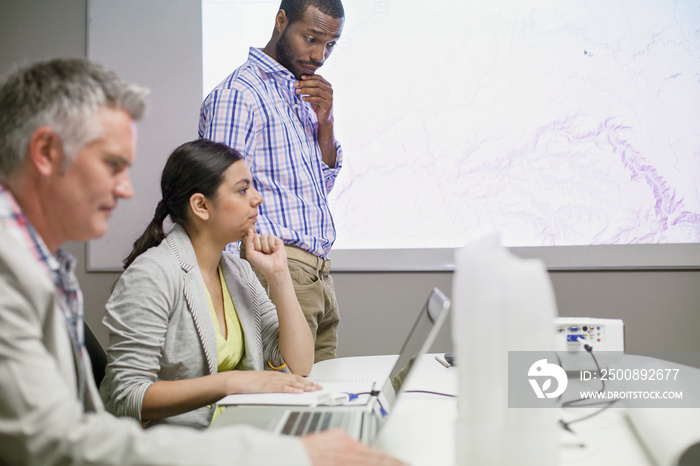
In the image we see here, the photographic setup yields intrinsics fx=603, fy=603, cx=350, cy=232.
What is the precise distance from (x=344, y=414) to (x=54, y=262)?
1.55ft

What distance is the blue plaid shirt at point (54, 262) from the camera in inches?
27.4

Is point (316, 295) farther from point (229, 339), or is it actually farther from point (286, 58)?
point (286, 58)

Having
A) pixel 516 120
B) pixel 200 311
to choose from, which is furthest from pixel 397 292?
pixel 200 311

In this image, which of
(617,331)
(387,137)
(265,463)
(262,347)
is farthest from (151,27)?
(265,463)

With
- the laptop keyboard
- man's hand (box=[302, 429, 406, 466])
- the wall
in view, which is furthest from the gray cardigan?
the wall

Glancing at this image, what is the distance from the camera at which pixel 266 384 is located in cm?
112

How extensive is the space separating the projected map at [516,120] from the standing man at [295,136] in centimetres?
57

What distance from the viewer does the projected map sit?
2646 millimetres

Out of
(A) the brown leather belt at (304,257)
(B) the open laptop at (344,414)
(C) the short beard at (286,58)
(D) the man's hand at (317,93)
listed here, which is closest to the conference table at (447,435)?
(B) the open laptop at (344,414)

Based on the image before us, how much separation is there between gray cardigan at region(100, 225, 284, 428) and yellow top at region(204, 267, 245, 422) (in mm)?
15

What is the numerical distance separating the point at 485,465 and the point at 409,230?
7.01ft

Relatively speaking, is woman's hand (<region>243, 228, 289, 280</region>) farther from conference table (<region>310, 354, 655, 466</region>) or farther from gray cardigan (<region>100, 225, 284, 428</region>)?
conference table (<region>310, 354, 655, 466</region>)

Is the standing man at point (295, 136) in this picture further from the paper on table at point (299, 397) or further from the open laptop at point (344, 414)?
the open laptop at point (344, 414)

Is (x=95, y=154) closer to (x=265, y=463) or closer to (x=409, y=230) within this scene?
(x=265, y=463)
